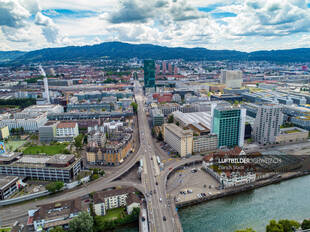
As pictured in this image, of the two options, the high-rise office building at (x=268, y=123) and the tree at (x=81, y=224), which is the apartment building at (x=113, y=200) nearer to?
the tree at (x=81, y=224)

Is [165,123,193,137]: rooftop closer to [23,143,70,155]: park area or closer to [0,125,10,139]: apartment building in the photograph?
[23,143,70,155]: park area

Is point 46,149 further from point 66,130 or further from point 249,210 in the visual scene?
point 249,210

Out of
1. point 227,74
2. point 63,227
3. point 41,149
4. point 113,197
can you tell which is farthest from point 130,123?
point 227,74

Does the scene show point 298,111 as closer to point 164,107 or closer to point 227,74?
point 164,107

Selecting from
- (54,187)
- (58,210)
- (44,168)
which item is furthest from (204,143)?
(44,168)

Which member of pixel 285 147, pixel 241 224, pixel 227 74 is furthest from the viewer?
pixel 227 74

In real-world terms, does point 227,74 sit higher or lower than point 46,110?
higher

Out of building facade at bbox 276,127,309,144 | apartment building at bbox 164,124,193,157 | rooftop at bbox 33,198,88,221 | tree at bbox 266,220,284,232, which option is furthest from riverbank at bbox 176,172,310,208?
rooftop at bbox 33,198,88,221

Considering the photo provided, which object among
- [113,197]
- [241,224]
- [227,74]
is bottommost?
[241,224]
